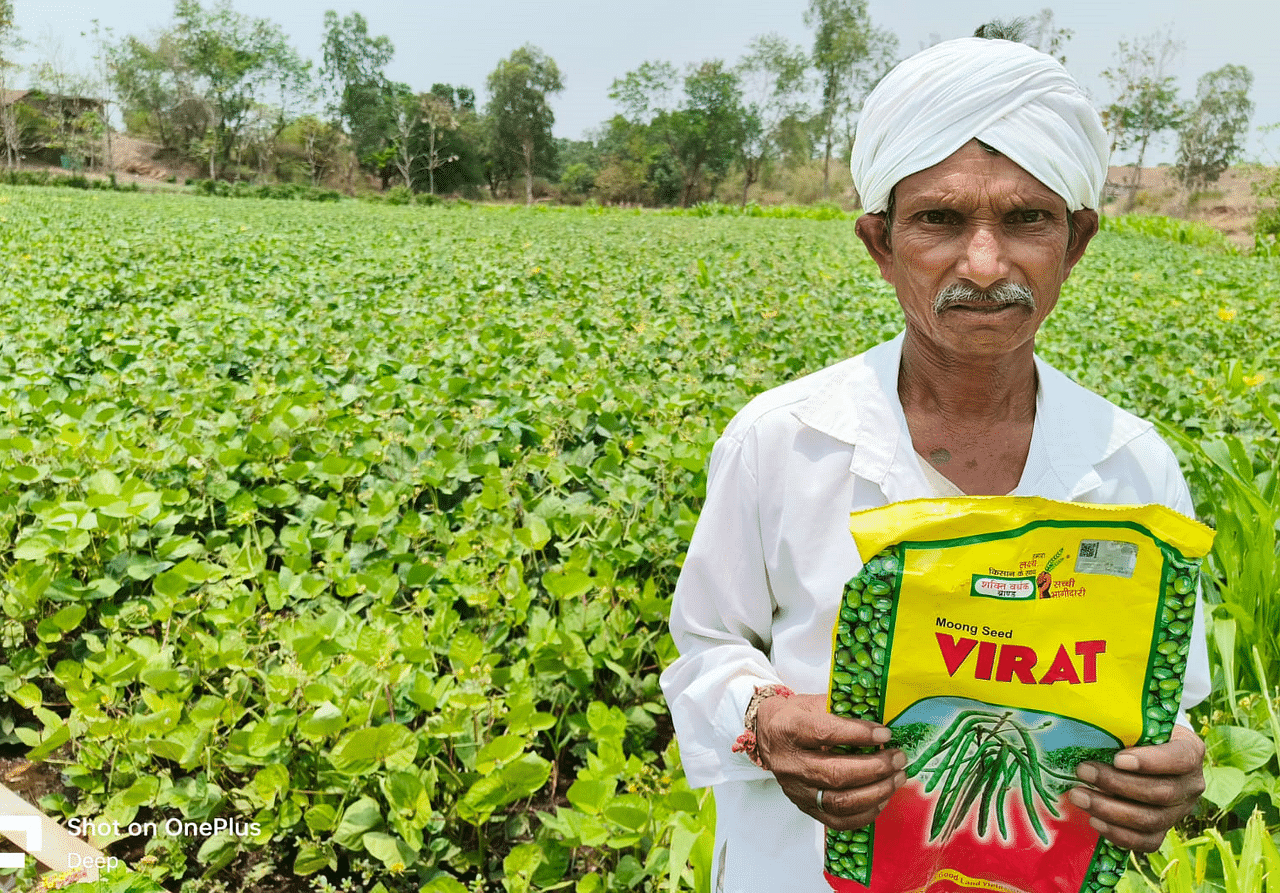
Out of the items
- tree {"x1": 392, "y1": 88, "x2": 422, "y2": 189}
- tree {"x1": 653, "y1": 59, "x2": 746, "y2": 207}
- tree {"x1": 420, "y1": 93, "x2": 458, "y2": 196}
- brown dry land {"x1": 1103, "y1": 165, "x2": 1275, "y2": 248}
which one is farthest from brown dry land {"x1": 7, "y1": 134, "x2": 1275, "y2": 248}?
tree {"x1": 653, "y1": 59, "x2": 746, "y2": 207}

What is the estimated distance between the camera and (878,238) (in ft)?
3.94

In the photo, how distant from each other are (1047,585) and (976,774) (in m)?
0.24

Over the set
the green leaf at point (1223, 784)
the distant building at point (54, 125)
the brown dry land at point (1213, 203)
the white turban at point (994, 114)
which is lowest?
the green leaf at point (1223, 784)

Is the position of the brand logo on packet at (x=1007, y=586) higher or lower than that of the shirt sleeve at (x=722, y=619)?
higher

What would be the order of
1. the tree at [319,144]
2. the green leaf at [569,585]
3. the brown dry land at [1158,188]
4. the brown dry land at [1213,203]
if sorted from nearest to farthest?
1. the green leaf at [569,585]
2. the brown dry land at [1158,188]
3. the brown dry land at [1213,203]
4. the tree at [319,144]

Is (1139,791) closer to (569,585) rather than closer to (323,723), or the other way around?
(323,723)

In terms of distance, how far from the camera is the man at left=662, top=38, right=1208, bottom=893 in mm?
1014

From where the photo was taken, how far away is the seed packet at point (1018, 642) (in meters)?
0.89

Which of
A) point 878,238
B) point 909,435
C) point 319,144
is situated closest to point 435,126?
point 319,144

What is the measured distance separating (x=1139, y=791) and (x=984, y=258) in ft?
1.91

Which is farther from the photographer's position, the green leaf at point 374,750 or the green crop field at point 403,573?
the green crop field at point 403,573

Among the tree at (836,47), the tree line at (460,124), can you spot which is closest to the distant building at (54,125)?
the tree line at (460,124)

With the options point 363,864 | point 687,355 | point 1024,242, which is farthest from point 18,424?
point 1024,242

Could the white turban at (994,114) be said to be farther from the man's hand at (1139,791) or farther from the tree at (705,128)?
the tree at (705,128)
